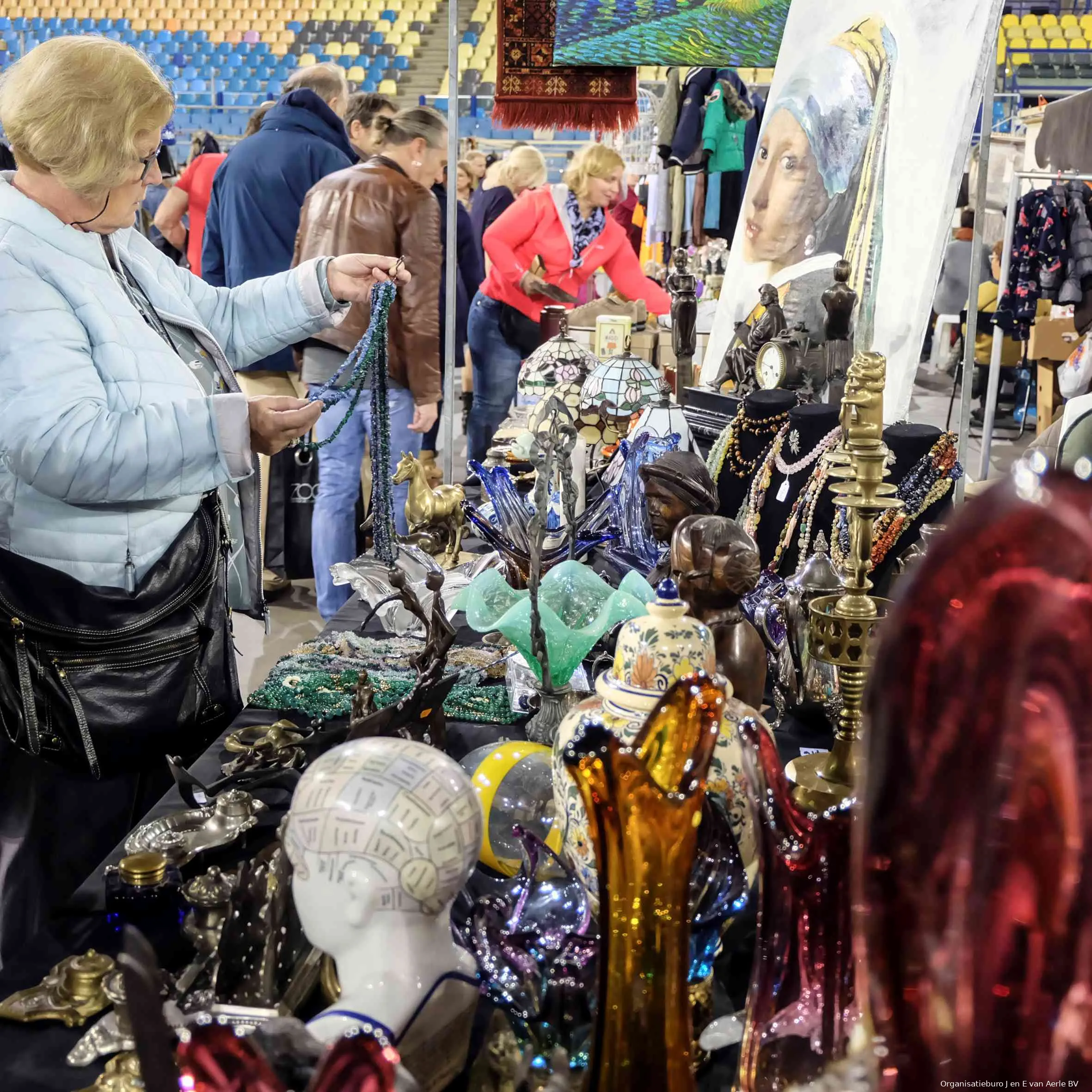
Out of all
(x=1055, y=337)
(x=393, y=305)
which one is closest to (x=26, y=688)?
Result: (x=393, y=305)

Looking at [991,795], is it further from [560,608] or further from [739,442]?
[739,442]

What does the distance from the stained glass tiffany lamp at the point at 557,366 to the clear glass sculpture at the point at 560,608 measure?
118cm

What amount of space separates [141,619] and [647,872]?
3.02ft

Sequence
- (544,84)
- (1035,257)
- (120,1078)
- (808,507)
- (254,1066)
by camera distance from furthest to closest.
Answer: (1035,257) → (544,84) → (808,507) → (120,1078) → (254,1066)

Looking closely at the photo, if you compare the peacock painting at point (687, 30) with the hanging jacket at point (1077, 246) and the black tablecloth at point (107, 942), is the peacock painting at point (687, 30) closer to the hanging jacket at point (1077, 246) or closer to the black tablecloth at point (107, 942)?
the black tablecloth at point (107, 942)

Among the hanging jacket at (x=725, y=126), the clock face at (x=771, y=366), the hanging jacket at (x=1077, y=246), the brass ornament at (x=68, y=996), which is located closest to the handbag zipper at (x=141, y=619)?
the brass ornament at (x=68, y=996)

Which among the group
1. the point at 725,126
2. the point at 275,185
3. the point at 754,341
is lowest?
the point at 754,341

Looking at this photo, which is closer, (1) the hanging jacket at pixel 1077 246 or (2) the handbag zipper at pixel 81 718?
(2) the handbag zipper at pixel 81 718

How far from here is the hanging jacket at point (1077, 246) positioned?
16.5ft

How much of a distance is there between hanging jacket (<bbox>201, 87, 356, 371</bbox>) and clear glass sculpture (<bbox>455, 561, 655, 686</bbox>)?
7.12 feet

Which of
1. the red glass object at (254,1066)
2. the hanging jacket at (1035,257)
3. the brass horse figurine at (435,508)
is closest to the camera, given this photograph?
the red glass object at (254,1066)

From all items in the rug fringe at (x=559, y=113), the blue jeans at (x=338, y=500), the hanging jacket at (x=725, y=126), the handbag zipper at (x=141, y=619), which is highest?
the hanging jacket at (x=725, y=126)

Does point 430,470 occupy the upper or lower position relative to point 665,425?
lower

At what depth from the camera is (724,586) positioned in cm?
111
